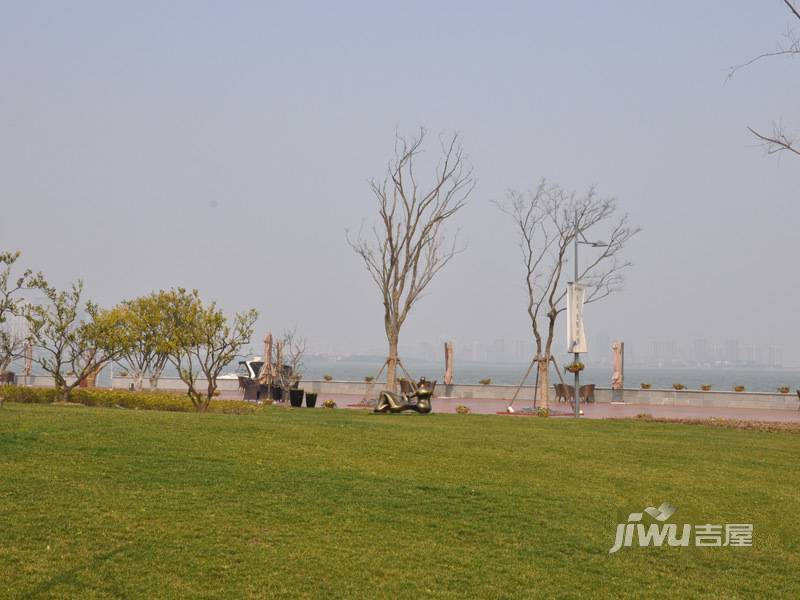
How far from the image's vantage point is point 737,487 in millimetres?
9570

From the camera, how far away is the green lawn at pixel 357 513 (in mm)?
6188

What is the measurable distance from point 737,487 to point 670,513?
182cm

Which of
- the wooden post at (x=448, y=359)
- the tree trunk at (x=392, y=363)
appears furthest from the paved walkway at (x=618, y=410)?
the wooden post at (x=448, y=359)

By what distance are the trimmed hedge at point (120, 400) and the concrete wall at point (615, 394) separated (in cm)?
670

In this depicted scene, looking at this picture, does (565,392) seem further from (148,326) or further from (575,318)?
(148,326)

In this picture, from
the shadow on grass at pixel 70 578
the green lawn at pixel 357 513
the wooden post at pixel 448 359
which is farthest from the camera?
the wooden post at pixel 448 359

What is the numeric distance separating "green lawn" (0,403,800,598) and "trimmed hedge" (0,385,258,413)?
594 cm

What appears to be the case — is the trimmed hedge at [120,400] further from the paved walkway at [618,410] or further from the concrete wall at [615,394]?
the concrete wall at [615,394]

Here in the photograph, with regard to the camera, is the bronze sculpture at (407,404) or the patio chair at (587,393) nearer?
the bronze sculpture at (407,404)

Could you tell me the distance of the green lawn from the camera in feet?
20.3

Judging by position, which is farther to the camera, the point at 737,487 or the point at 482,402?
the point at 482,402

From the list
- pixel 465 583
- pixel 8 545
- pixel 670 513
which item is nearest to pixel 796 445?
pixel 670 513

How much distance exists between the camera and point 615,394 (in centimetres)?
2931

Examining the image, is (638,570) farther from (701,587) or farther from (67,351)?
(67,351)
